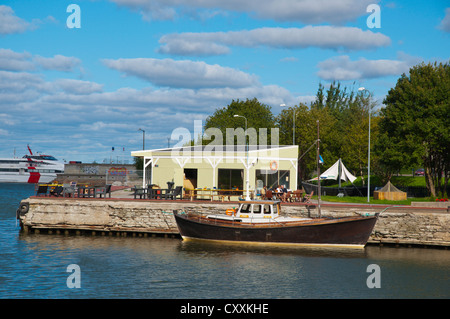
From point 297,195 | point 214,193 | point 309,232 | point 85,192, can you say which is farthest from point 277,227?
point 85,192

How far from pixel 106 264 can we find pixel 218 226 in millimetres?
7281

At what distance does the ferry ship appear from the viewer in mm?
123312

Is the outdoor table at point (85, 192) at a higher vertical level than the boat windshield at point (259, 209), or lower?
higher

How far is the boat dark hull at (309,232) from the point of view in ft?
84.9

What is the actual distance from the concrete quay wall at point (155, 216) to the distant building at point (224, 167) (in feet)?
17.6

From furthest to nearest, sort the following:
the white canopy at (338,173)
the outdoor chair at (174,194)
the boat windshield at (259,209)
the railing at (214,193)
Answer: the white canopy at (338,173), the railing at (214,193), the outdoor chair at (174,194), the boat windshield at (259,209)

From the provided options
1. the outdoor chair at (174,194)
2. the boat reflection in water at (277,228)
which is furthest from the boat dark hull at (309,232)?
the outdoor chair at (174,194)

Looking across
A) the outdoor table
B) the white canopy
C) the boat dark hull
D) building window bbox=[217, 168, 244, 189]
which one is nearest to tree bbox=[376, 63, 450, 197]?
the white canopy

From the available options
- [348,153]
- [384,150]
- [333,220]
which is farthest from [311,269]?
[348,153]

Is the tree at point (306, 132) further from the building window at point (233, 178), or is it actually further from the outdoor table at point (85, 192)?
the outdoor table at point (85, 192)

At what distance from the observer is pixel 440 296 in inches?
695

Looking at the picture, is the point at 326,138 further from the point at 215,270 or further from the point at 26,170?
the point at 26,170

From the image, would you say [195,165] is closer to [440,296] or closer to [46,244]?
[46,244]

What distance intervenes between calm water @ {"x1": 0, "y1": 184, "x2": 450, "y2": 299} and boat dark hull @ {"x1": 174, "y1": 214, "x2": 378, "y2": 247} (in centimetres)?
77
